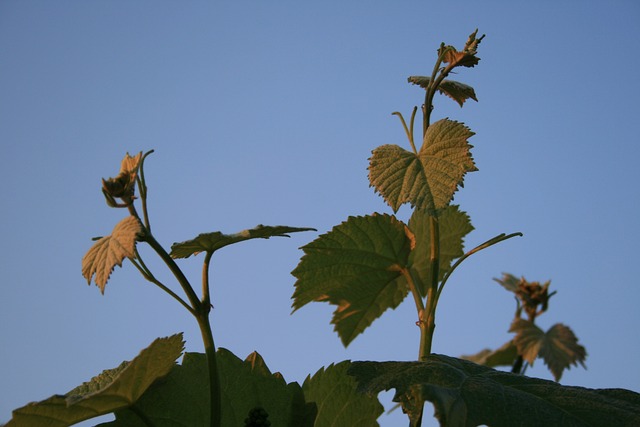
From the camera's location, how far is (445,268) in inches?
67.1

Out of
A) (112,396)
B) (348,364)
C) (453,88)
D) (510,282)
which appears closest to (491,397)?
(348,364)

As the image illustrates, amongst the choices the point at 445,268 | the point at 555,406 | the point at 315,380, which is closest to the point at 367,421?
the point at 315,380

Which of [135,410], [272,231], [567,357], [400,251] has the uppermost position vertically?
[567,357]

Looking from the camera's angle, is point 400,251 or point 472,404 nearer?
point 472,404

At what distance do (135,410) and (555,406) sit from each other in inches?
23.8

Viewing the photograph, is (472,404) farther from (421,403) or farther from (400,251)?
(400,251)

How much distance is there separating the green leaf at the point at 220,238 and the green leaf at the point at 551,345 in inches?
76.8

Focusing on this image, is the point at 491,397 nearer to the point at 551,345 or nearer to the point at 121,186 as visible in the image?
the point at 121,186

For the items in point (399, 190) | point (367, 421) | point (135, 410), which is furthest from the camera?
point (399, 190)

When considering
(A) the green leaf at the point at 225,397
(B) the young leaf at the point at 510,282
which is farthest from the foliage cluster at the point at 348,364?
(B) the young leaf at the point at 510,282

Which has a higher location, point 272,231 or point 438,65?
point 438,65

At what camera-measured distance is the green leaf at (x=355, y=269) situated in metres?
1.44

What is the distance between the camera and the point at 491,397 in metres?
0.98

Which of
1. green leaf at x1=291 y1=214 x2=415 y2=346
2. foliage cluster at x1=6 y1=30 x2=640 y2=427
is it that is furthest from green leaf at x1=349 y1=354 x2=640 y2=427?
green leaf at x1=291 y1=214 x2=415 y2=346
